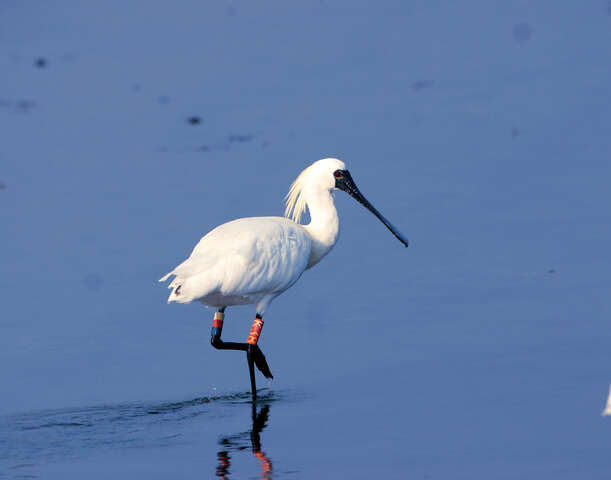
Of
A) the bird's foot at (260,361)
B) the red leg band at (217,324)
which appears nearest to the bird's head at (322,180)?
the red leg band at (217,324)

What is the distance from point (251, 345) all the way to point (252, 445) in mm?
1832

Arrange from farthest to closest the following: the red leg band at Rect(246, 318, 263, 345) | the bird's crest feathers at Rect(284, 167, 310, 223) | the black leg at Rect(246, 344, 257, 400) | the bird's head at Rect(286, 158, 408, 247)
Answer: the bird's crest feathers at Rect(284, 167, 310, 223) → the bird's head at Rect(286, 158, 408, 247) → the red leg band at Rect(246, 318, 263, 345) → the black leg at Rect(246, 344, 257, 400)

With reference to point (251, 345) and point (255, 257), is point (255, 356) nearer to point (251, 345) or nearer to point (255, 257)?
point (251, 345)

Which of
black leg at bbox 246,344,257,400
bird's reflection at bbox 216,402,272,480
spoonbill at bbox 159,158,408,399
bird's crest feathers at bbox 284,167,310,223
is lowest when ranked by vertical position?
bird's reflection at bbox 216,402,272,480

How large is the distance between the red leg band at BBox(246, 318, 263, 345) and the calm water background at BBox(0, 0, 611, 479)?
0.59 feet

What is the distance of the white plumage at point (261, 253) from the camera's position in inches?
392

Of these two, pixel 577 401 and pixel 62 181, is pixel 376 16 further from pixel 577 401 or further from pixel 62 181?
pixel 577 401

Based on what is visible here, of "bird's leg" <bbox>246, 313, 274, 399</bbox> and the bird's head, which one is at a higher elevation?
the bird's head

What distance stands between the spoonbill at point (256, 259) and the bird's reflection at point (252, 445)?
607 millimetres

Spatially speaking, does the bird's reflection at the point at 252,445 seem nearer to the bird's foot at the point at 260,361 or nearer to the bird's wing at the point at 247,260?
the bird's foot at the point at 260,361

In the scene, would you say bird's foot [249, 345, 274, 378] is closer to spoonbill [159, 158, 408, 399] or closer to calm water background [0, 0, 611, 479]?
spoonbill [159, 158, 408, 399]

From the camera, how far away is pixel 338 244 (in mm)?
12461

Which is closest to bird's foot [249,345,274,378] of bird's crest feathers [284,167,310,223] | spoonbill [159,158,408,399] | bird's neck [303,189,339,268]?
spoonbill [159,158,408,399]

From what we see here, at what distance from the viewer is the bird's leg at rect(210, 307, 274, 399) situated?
9914mm
